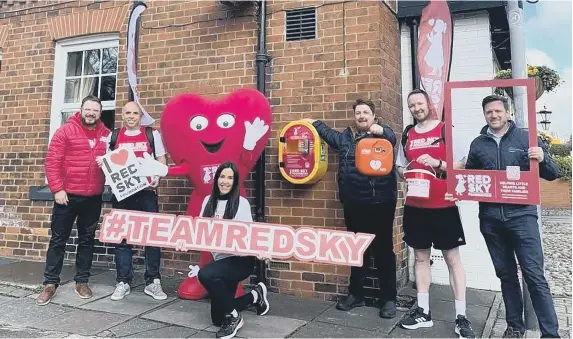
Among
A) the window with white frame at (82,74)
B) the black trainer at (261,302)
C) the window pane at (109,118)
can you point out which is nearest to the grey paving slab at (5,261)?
the window with white frame at (82,74)

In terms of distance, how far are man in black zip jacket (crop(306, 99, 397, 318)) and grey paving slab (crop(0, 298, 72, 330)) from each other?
2.61 m

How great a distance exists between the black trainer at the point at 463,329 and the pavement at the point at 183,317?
7 centimetres

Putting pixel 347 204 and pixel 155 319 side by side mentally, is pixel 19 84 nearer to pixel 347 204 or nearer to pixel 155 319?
pixel 155 319

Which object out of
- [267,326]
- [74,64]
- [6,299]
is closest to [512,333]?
[267,326]

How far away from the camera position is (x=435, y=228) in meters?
3.51

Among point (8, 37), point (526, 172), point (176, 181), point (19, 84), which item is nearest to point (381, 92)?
point (526, 172)

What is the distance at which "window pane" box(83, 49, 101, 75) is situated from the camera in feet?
19.6

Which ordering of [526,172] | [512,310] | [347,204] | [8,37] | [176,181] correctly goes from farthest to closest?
[8,37] < [176,181] < [347,204] < [512,310] < [526,172]

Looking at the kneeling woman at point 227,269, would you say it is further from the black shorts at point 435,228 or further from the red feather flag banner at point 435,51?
the red feather flag banner at point 435,51

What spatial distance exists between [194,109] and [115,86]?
2269 mm

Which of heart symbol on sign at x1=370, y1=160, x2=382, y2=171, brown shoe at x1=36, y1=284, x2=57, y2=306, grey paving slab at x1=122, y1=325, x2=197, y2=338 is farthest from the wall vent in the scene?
brown shoe at x1=36, y1=284, x2=57, y2=306

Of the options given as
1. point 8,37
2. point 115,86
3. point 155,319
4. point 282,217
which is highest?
point 8,37

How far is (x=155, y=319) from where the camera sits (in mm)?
3670

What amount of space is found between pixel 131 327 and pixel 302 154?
2150 millimetres
